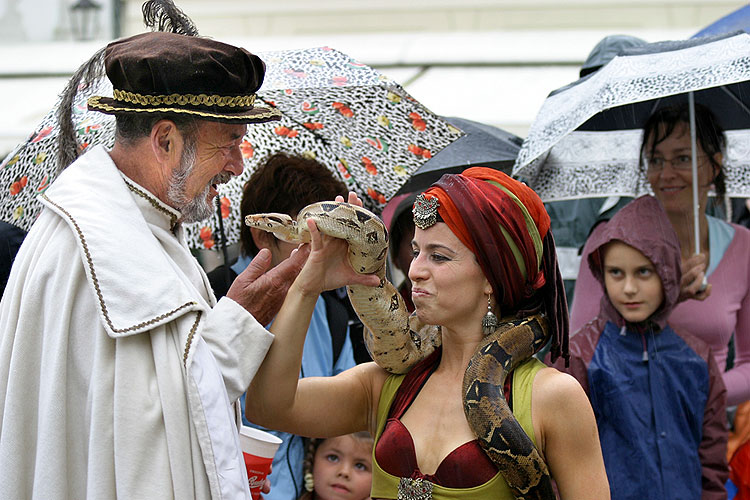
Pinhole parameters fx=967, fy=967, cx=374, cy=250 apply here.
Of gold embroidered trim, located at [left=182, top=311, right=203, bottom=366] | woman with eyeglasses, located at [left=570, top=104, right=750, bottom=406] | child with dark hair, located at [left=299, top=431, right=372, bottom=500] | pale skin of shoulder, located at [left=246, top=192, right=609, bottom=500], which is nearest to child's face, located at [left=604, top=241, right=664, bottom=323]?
woman with eyeglasses, located at [left=570, top=104, right=750, bottom=406]

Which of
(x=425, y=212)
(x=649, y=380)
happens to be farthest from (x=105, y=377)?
(x=649, y=380)

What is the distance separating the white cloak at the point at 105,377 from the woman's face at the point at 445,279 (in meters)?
0.66

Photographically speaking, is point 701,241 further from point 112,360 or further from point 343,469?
point 112,360

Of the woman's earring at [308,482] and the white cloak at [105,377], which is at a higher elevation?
the white cloak at [105,377]

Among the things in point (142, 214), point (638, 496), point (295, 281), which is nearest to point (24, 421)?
point (142, 214)

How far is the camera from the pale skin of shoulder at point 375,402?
267 cm

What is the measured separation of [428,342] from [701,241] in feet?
7.75

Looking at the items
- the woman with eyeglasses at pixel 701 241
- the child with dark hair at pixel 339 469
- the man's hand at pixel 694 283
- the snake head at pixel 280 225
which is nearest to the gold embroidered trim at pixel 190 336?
the snake head at pixel 280 225

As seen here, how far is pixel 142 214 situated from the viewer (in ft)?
9.01

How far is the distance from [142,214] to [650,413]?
8.11 ft

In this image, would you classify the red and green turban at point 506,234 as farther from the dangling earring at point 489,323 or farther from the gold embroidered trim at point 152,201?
the gold embroidered trim at point 152,201

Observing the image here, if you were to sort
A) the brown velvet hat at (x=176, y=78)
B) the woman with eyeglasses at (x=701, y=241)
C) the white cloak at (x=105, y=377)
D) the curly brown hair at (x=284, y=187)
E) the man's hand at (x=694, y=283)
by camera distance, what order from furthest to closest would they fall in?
the woman with eyeglasses at (x=701, y=241) < the man's hand at (x=694, y=283) < the curly brown hair at (x=284, y=187) < the brown velvet hat at (x=176, y=78) < the white cloak at (x=105, y=377)

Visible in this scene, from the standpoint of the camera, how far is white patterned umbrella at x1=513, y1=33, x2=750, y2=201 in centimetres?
406

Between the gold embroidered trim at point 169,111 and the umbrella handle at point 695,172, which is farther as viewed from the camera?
the umbrella handle at point 695,172
